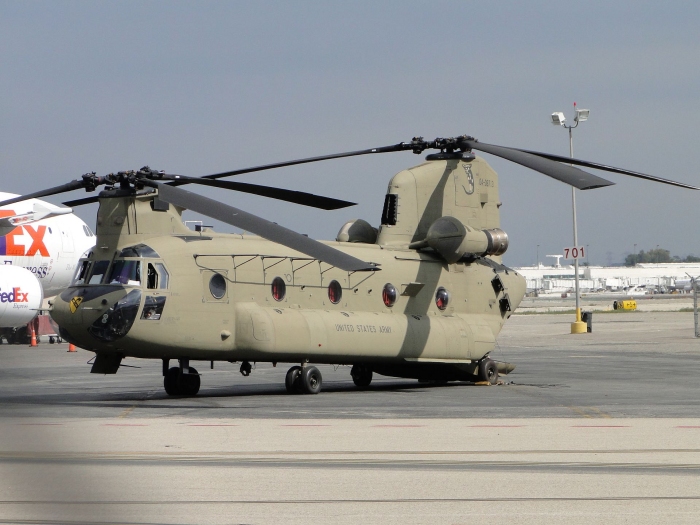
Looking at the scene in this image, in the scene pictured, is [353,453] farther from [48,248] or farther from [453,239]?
[48,248]

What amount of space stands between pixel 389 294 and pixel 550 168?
4.98 meters

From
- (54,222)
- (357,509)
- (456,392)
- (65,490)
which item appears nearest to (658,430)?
(357,509)

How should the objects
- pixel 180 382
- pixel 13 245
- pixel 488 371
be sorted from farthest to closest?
pixel 13 245
pixel 488 371
pixel 180 382

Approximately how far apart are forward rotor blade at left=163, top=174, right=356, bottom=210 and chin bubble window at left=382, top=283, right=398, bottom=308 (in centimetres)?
418

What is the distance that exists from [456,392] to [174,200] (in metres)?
8.33

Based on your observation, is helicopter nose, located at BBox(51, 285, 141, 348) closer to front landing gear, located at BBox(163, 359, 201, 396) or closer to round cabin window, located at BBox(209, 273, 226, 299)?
round cabin window, located at BBox(209, 273, 226, 299)

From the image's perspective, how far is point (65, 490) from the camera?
3250 mm

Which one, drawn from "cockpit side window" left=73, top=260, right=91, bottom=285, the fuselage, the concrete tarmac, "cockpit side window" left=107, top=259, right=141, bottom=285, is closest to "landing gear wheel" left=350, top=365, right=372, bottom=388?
the concrete tarmac

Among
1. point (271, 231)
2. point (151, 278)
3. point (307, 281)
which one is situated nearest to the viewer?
point (271, 231)

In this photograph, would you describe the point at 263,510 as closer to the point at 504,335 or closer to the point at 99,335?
the point at 99,335

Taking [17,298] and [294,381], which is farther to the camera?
[17,298]

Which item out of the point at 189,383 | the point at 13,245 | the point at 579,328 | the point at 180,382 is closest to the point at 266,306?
the point at 189,383

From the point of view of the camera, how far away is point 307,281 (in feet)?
67.8

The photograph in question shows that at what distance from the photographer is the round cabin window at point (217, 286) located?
746 inches
